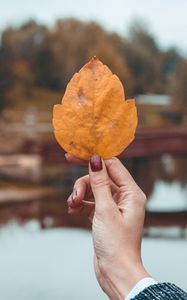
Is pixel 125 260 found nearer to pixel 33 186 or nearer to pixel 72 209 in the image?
pixel 72 209

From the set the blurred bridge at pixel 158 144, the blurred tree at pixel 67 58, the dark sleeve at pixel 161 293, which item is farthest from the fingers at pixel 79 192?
the blurred tree at pixel 67 58

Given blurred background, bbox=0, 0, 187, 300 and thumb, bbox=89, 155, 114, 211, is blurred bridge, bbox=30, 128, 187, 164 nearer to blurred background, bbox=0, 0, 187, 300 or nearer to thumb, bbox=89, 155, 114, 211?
blurred background, bbox=0, 0, 187, 300

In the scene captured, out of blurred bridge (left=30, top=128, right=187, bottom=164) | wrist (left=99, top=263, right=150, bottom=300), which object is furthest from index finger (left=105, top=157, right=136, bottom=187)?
blurred bridge (left=30, top=128, right=187, bottom=164)

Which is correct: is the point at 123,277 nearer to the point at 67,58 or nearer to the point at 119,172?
the point at 119,172

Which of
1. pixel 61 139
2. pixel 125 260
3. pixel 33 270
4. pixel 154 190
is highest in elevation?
pixel 61 139

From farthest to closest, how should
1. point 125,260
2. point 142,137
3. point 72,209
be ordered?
1. point 142,137
2. point 72,209
3. point 125,260

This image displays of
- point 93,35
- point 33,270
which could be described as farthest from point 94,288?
point 93,35

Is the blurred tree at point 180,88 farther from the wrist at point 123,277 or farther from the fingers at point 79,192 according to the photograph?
the wrist at point 123,277
